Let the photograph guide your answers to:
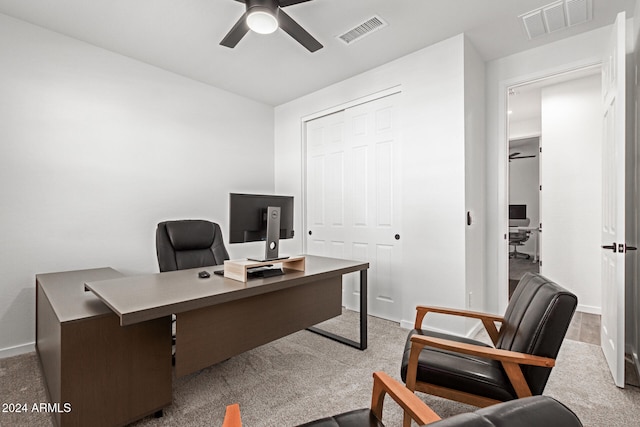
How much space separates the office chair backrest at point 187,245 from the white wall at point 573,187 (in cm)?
395

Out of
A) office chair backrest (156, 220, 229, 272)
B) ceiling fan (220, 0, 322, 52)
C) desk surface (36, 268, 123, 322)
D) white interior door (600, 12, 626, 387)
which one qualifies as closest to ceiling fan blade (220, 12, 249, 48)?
ceiling fan (220, 0, 322, 52)

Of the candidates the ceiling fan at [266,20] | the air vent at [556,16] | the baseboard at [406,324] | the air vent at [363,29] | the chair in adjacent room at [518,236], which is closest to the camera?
the ceiling fan at [266,20]

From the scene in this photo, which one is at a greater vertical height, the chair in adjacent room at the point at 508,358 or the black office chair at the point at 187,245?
the black office chair at the point at 187,245

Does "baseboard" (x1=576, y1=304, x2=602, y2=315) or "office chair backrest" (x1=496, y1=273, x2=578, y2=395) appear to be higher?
"office chair backrest" (x1=496, y1=273, x2=578, y2=395)

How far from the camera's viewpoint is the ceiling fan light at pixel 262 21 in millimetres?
1986

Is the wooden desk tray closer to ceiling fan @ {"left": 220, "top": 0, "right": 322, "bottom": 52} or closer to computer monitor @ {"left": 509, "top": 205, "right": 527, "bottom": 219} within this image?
ceiling fan @ {"left": 220, "top": 0, "right": 322, "bottom": 52}

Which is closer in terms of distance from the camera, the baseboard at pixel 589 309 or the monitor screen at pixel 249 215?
the monitor screen at pixel 249 215

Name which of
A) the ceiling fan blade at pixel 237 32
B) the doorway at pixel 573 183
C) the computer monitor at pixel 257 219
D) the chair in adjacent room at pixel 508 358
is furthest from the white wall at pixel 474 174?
the ceiling fan blade at pixel 237 32

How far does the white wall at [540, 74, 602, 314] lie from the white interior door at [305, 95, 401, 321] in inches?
84.2

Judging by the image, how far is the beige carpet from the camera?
1.76 m

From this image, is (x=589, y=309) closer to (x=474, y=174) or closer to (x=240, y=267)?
(x=474, y=174)

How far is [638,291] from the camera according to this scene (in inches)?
93.0

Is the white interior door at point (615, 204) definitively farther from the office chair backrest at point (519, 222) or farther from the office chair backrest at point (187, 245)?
the office chair backrest at point (519, 222)

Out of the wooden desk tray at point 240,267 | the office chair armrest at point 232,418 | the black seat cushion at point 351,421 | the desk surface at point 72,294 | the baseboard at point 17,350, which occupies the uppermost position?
the wooden desk tray at point 240,267
